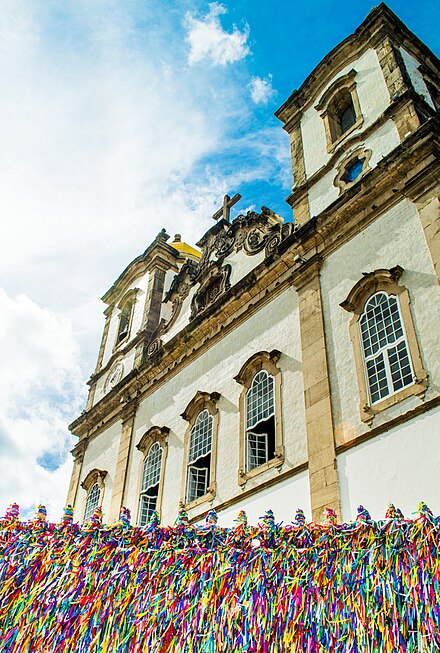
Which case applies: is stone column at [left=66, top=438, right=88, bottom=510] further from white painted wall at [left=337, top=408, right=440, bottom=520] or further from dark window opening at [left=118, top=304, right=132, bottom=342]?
white painted wall at [left=337, top=408, right=440, bottom=520]

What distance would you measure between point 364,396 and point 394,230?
10.9ft

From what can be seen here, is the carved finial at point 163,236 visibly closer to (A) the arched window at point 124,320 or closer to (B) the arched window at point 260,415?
(A) the arched window at point 124,320

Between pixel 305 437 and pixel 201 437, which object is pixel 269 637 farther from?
pixel 201 437

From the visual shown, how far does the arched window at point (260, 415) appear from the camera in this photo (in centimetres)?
1238

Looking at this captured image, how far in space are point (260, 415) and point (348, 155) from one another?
6.35 metres

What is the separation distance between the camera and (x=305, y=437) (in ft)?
38.0

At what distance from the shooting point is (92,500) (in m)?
17.7

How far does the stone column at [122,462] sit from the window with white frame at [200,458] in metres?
2.70

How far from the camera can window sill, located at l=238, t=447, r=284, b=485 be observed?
11828 millimetres

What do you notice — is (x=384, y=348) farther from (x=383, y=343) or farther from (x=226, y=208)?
(x=226, y=208)

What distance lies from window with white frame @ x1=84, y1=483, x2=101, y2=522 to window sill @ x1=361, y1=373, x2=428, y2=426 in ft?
30.5

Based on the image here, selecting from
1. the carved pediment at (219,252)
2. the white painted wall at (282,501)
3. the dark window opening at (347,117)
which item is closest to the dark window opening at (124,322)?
the carved pediment at (219,252)

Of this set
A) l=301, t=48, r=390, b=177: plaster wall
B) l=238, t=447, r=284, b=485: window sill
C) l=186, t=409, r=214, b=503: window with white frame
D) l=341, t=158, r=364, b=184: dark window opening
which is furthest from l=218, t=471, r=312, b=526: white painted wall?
l=301, t=48, r=390, b=177: plaster wall

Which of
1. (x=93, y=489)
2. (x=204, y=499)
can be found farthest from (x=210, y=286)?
(x=204, y=499)
